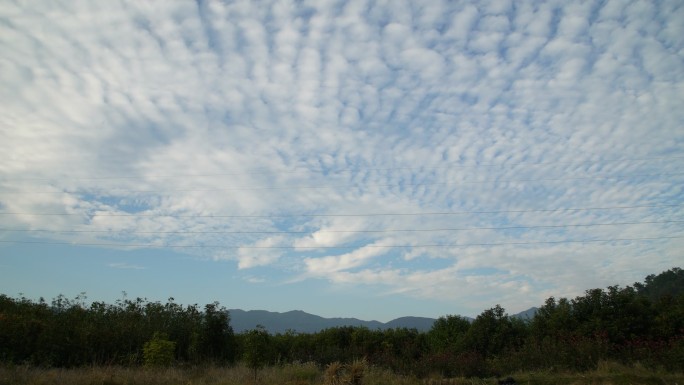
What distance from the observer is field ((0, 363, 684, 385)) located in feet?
50.8

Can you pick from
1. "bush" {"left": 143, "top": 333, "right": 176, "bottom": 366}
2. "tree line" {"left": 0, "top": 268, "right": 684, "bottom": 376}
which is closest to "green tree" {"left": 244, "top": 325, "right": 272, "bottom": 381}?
"tree line" {"left": 0, "top": 268, "right": 684, "bottom": 376}

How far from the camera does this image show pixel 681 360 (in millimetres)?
16969

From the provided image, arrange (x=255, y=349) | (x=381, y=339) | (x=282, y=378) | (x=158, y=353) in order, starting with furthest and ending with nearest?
Answer: (x=381, y=339)
(x=158, y=353)
(x=255, y=349)
(x=282, y=378)

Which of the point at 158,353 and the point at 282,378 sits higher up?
the point at 158,353

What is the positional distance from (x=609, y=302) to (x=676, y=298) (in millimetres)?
3674

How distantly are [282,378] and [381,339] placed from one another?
11.8 metres

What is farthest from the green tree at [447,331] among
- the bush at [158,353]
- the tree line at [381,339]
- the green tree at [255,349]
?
the bush at [158,353]

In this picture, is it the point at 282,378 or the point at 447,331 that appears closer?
the point at 282,378

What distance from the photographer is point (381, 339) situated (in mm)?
28031

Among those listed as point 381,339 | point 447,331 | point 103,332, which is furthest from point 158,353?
point 447,331

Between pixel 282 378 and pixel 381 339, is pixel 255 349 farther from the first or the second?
pixel 381 339

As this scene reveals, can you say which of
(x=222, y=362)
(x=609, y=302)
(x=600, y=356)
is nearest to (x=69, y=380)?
(x=222, y=362)

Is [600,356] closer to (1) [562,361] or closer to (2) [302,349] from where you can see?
(1) [562,361]

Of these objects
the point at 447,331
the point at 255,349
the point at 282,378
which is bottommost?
the point at 282,378
